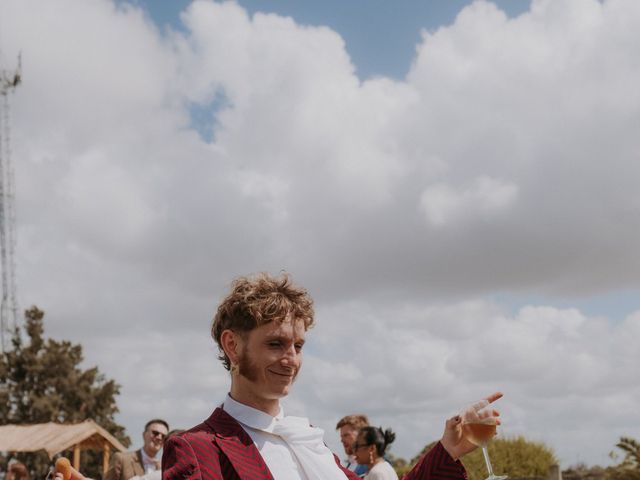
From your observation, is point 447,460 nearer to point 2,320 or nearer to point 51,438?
point 51,438

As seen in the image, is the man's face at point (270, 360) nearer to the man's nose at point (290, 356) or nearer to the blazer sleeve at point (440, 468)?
the man's nose at point (290, 356)

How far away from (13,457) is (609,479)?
27474 millimetres

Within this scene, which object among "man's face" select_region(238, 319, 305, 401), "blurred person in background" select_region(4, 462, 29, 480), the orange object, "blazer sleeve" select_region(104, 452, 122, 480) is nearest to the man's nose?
"man's face" select_region(238, 319, 305, 401)

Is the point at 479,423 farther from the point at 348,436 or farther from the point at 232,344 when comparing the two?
the point at 348,436

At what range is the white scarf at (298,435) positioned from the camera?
3.13 meters

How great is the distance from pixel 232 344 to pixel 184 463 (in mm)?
475

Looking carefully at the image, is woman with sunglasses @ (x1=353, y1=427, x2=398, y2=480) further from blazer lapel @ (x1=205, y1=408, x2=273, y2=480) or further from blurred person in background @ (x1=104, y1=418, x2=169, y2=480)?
blazer lapel @ (x1=205, y1=408, x2=273, y2=480)

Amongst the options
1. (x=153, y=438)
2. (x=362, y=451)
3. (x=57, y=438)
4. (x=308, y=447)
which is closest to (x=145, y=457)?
(x=153, y=438)

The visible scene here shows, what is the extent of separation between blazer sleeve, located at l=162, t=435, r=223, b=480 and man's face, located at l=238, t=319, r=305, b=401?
294mm

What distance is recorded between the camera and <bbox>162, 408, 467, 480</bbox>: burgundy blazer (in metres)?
2.89

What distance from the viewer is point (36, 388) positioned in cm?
3847

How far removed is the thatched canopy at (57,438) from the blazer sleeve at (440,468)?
19.2 metres

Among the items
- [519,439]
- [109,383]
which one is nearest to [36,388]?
[109,383]

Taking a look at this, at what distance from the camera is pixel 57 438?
21922 mm
